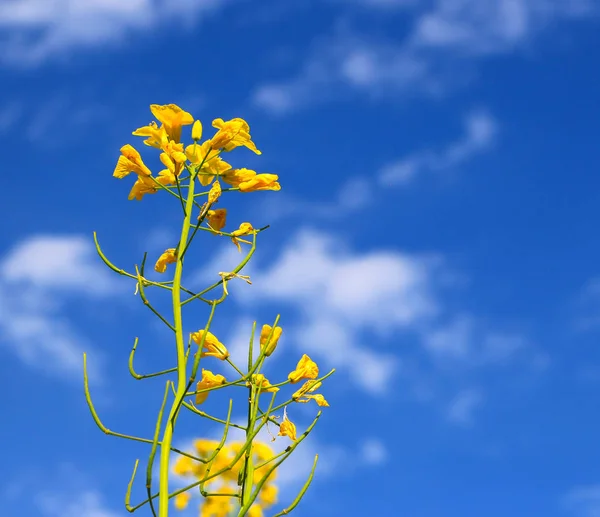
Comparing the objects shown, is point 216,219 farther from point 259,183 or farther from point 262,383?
point 262,383

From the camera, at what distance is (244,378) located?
2.57m

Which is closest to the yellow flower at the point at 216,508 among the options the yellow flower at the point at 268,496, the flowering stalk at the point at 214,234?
the yellow flower at the point at 268,496

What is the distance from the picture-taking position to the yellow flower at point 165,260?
2680mm

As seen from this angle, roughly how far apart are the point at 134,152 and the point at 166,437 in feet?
3.57

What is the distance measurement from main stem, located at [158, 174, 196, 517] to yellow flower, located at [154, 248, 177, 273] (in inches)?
5.1

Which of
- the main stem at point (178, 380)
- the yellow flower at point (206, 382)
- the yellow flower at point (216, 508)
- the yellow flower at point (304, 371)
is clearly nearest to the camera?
the main stem at point (178, 380)

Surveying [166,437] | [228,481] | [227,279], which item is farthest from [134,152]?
[228,481]

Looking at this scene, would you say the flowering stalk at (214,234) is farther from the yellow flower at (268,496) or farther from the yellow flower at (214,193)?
the yellow flower at (268,496)

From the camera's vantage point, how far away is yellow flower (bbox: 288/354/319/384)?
2822 millimetres

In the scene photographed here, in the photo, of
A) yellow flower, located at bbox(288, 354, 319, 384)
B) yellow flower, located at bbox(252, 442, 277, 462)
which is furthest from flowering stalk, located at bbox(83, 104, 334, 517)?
yellow flower, located at bbox(252, 442, 277, 462)

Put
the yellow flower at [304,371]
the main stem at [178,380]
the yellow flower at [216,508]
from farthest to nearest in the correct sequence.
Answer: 1. the yellow flower at [216,508]
2. the yellow flower at [304,371]
3. the main stem at [178,380]

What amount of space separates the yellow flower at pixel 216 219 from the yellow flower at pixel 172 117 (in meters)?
0.36

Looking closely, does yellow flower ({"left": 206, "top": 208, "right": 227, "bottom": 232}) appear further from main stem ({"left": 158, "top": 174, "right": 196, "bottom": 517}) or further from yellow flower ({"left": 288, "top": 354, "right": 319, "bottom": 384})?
yellow flower ({"left": 288, "top": 354, "right": 319, "bottom": 384})

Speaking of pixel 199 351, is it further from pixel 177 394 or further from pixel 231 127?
pixel 231 127
